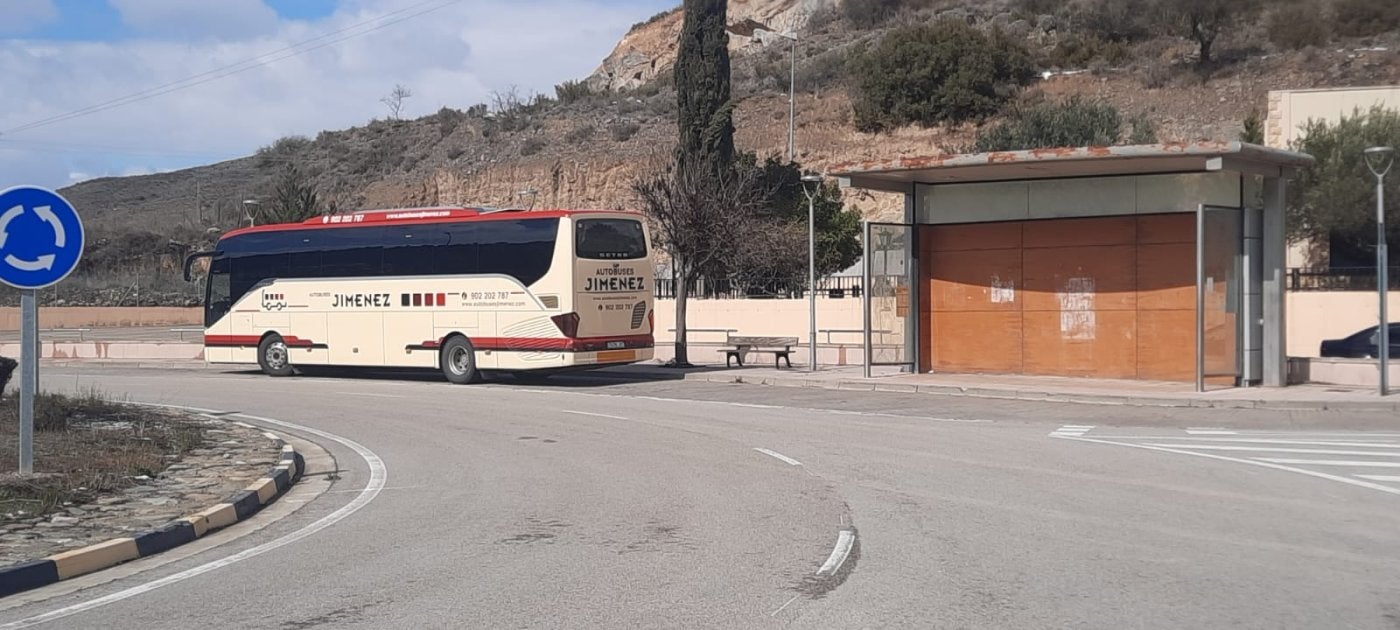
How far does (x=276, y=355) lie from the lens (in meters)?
32.9

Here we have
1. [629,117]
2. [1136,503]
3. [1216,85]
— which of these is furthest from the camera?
[629,117]

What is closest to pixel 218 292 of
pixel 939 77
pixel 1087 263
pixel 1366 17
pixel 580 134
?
pixel 1087 263

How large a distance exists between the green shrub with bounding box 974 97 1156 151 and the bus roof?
26185 millimetres

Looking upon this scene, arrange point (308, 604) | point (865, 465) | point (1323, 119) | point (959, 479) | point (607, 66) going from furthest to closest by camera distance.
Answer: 1. point (607, 66)
2. point (1323, 119)
3. point (865, 465)
4. point (959, 479)
5. point (308, 604)

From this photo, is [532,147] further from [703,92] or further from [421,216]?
[421,216]

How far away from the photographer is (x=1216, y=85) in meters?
60.7

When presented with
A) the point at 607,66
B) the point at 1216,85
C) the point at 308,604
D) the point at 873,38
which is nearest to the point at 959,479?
the point at 308,604

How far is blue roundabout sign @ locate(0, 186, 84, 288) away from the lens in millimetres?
10906

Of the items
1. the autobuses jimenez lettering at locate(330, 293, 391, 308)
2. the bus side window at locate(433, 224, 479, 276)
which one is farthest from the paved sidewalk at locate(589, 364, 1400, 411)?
the autobuses jimenez lettering at locate(330, 293, 391, 308)

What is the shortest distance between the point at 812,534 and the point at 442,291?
67.4 ft

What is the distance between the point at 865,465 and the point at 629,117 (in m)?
67.5

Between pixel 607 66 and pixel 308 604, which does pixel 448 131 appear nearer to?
pixel 607 66

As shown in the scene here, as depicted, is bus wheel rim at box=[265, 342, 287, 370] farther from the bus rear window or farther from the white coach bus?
the bus rear window

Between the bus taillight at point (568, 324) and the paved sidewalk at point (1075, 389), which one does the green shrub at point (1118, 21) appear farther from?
the bus taillight at point (568, 324)
